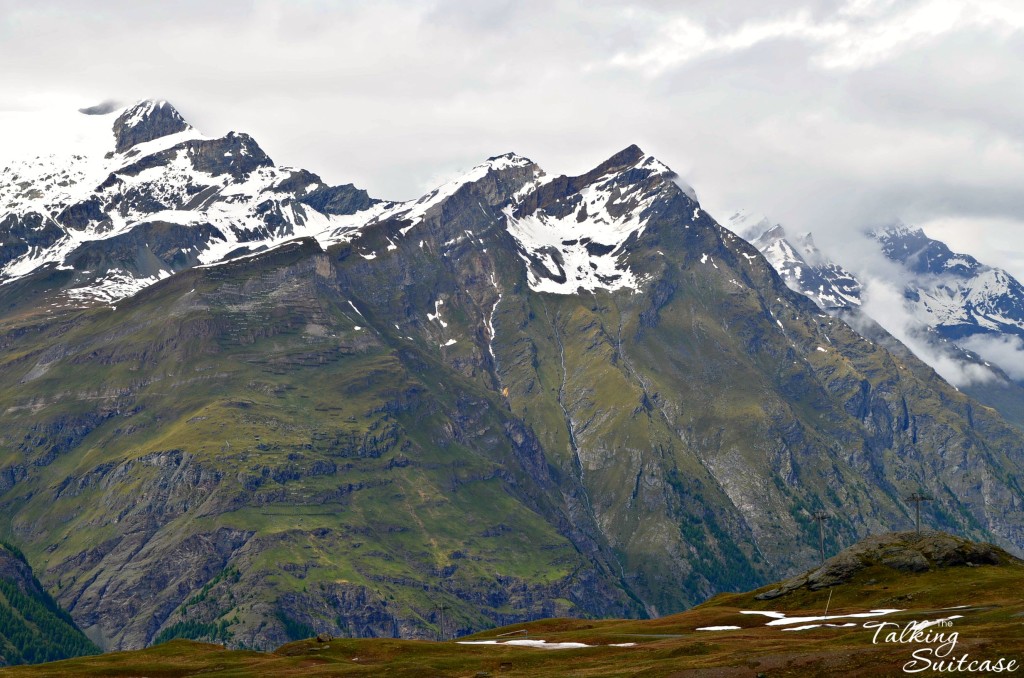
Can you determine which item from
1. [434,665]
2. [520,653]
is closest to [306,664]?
[434,665]

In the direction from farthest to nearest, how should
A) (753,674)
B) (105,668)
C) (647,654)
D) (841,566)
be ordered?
(841,566), (105,668), (647,654), (753,674)

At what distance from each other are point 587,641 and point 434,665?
24732 mm

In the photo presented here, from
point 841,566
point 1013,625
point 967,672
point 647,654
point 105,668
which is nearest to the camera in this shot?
point 967,672

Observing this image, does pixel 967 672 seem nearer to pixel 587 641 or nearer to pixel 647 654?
pixel 647 654

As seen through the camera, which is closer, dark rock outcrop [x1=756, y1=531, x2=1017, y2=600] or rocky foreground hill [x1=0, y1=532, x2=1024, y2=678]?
rocky foreground hill [x1=0, y1=532, x2=1024, y2=678]

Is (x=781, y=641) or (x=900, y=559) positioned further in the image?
(x=900, y=559)

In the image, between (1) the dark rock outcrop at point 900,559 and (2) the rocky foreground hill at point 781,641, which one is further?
(1) the dark rock outcrop at point 900,559

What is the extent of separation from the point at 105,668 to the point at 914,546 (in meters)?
125

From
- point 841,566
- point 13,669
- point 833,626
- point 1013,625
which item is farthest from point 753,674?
point 13,669

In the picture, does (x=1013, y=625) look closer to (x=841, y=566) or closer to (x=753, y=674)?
(x=753, y=674)

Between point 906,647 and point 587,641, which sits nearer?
point 906,647

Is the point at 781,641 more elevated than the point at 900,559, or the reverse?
the point at 781,641

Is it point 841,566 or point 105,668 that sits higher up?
point 105,668

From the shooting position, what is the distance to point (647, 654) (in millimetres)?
142750
